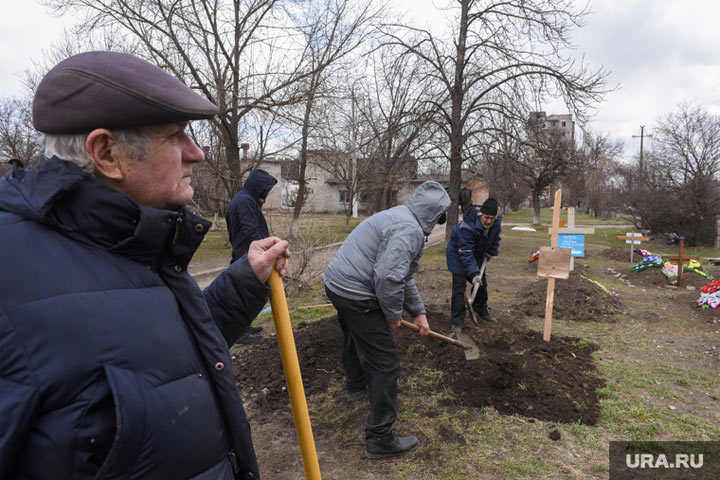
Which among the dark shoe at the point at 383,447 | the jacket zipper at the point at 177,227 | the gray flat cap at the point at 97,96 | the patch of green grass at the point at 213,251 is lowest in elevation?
the dark shoe at the point at 383,447

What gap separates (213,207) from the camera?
51.3 feet

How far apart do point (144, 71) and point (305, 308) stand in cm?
636

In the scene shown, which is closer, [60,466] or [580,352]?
[60,466]

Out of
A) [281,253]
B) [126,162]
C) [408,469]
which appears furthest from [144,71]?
[408,469]

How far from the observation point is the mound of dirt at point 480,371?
3.93 m

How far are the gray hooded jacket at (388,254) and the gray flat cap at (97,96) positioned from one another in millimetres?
2112

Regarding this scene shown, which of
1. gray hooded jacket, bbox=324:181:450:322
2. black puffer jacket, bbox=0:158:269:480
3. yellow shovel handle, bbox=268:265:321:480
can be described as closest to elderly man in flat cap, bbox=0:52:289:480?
black puffer jacket, bbox=0:158:269:480

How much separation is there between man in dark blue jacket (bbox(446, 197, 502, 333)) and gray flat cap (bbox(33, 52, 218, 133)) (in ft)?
17.7

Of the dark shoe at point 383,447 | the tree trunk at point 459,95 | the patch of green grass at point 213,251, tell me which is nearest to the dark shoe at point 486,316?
the dark shoe at point 383,447

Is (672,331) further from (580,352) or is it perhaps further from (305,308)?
(305,308)

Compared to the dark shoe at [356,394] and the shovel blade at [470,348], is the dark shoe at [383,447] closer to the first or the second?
the dark shoe at [356,394]

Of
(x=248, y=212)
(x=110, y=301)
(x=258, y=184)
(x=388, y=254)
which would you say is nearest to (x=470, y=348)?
(x=388, y=254)

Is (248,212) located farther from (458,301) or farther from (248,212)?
(458,301)

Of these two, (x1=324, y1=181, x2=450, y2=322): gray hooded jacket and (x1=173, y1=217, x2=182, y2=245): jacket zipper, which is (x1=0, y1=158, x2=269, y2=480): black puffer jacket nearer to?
(x1=173, y1=217, x2=182, y2=245): jacket zipper
